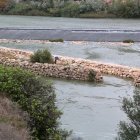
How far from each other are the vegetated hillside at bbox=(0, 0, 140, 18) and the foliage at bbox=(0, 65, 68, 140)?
47142 millimetres

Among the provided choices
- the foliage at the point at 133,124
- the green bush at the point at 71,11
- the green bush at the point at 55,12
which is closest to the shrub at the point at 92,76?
the foliage at the point at 133,124

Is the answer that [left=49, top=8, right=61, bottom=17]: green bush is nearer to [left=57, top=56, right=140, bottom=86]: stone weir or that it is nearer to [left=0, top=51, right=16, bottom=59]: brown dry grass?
[left=0, top=51, right=16, bottom=59]: brown dry grass

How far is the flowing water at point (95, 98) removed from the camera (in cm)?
1630

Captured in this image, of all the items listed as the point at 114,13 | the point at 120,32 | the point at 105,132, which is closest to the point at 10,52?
the point at 120,32

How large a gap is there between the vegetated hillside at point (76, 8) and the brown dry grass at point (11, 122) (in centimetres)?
4810

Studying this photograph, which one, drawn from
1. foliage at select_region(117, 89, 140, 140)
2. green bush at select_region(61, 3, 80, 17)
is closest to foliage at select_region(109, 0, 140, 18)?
green bush at select_region(61, 3, 80, 17)

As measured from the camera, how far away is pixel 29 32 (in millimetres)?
40625

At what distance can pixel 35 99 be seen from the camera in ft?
41.1

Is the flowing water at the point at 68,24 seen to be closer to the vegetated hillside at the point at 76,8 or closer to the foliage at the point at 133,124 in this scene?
the vegetated hillside at the point at 76,8

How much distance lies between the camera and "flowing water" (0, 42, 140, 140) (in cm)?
1630

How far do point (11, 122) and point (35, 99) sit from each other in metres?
1.78

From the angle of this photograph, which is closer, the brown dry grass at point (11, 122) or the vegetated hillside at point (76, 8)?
the brown dry grass at point (11, 122)

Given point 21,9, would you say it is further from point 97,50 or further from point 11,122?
point 11,122

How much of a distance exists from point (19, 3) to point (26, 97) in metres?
53.2
